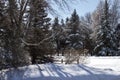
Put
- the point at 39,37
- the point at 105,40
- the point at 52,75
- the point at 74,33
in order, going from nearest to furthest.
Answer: the point at 52,75 < the point at 39,37 < the point at 105,40 < the point at 74,33

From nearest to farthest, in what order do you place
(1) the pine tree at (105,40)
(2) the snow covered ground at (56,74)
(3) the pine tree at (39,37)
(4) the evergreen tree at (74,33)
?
1. (2) the snow covered ground at (56,74)
2. (3) the pine tree at (39,37)
3. (1) the pine tree at (105,40)
4. (4) the evergreen tree at (74,33)

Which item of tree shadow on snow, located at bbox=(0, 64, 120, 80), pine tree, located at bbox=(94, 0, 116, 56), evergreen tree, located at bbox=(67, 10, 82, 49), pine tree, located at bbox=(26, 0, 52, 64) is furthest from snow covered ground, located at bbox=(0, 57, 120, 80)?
evergreen tree, located at bbox=(67, 10, 82, 49)

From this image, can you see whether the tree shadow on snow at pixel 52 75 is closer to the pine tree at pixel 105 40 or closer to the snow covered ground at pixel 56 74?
the snow covered ground at pixel 56 74

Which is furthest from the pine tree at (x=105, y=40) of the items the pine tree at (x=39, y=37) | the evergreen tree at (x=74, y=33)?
the pine tree at (x=39, y=37)

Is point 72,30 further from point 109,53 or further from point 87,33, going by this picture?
point 109,53

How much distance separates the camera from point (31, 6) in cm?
1930

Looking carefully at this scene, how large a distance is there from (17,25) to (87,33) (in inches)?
1443

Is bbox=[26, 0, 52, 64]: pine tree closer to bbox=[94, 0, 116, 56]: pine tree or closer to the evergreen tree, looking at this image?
bbox=[94, 0, 116, 56]: pine tree

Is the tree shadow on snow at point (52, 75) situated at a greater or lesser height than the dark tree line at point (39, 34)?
lesser

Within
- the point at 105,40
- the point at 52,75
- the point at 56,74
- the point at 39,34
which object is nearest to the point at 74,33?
the point at 105,40

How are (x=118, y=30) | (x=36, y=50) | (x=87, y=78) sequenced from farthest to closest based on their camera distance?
(x=118, y=30)
(x=36, y=50)
(x=87, y=78)

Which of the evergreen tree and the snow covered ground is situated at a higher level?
the evergreen tree

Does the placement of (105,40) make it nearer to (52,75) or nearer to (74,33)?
(74,33)

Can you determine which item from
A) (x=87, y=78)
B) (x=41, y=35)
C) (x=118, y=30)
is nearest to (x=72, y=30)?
(x=118, y=30)
